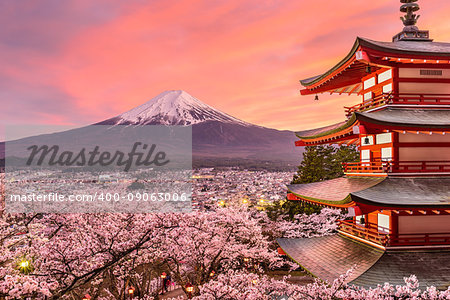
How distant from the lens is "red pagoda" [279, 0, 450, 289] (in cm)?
854

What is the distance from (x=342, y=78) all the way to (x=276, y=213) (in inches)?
752

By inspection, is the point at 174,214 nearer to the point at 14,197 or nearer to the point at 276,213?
the point at 14,197

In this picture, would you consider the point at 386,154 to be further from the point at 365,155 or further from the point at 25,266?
the point at 25,266

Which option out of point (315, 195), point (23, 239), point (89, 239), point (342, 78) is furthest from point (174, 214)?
point (342, 78)

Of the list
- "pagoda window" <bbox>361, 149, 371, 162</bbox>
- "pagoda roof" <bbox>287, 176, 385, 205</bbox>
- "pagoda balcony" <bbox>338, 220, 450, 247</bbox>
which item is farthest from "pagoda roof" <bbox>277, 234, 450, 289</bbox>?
"pagoda window" <bbox>361, 149, 371, 162</bbox>

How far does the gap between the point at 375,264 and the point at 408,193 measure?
230 centimetres

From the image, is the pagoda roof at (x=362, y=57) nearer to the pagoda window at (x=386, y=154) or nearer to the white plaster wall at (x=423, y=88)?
the white plaster wall at (x=423, y=88)

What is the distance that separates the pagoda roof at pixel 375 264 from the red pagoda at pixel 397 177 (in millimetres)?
25

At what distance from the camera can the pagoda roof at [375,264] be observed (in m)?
8.06

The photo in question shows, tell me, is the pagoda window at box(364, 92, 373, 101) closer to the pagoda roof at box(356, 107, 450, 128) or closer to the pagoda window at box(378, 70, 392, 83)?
the pagoda window at box(378, 70, 392, 83)

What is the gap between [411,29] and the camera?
468 inches

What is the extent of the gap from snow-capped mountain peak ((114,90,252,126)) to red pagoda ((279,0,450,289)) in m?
67.2

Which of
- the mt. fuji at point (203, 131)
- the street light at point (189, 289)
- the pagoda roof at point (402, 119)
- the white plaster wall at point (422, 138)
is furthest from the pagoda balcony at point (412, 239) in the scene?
the mt. fuji at point (203, 131)

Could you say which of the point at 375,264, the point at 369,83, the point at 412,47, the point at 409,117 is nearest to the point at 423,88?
the point at 412,47
